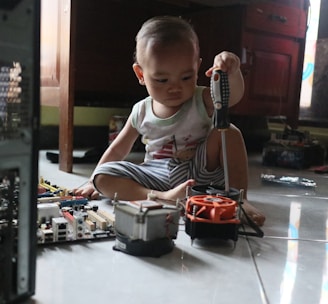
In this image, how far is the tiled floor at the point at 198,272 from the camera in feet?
1.57

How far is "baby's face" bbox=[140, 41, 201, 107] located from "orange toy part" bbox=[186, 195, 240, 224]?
0.32 m

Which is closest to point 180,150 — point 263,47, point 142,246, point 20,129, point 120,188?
point 120,188

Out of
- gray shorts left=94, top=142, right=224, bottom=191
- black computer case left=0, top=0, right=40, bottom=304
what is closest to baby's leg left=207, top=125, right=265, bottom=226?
gray shorts left=94, top=142, right=224, bottom=191

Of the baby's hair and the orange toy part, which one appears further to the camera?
the baby's hair

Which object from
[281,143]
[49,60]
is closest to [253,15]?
[281,143]

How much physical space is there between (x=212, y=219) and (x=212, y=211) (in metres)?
0.01

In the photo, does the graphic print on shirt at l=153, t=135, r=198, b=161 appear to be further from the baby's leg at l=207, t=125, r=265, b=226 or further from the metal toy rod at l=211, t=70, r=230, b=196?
the metal toy rod at l=211, t=70, r=230, b=196

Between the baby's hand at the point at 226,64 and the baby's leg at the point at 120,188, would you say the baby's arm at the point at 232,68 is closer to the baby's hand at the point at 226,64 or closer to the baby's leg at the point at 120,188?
the baby's hand at the point at 226,64

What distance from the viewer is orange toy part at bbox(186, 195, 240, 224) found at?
629mm

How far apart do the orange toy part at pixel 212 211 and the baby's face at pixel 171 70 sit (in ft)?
1.06

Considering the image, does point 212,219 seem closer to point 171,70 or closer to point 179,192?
point 179,192

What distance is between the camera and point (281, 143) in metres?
1.59

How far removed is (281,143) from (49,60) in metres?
0.87

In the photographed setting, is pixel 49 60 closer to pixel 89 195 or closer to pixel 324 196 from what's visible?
pixel 89 195
